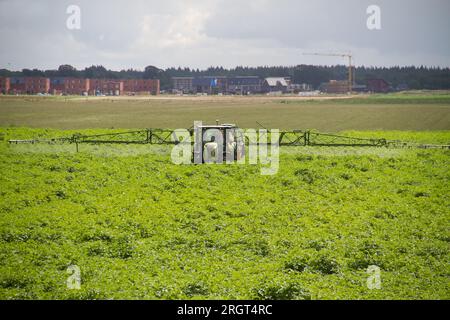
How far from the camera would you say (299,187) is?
116 ft

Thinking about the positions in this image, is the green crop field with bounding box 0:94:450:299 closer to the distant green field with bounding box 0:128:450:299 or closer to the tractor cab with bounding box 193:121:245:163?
the distant green field with bounding box 0:128:450:299

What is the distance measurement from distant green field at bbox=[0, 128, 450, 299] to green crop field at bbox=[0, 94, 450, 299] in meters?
0.08

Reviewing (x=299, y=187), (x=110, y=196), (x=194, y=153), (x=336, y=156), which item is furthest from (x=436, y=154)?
(x=110, y=196)

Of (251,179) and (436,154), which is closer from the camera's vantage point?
(251,179)

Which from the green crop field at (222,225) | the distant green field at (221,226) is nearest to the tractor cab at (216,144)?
the green crop field at (222,225)

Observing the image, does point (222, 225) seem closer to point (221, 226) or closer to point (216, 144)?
point (221, 226)

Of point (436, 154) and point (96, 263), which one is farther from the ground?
point (436, 154)

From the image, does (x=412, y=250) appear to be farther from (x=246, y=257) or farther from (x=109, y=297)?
(x=109, y=297)

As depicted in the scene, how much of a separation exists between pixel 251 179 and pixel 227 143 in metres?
5.95

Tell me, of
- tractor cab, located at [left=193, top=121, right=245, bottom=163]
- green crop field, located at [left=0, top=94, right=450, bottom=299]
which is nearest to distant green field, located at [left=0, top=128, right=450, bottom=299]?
green crop field, located at [left=0, top=94, right=450, bottom=299]

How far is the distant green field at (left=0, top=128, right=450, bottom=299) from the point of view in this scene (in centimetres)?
1978

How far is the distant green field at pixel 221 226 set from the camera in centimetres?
1978

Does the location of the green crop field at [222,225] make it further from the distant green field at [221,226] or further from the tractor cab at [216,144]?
the tractor cab at [216,144]

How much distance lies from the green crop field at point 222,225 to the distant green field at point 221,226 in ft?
0.25
